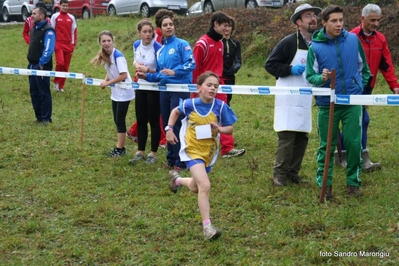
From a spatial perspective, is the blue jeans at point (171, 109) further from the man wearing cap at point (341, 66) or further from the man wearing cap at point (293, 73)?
the man wearing cap at point (341, 66)

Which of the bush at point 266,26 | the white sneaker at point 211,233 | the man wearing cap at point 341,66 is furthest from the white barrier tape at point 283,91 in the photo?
the bush at point 266,26

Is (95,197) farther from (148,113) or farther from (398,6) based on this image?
(398,6)

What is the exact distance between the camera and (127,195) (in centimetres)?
745

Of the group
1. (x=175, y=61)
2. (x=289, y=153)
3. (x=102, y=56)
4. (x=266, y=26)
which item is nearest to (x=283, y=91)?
(x=289, y=153)

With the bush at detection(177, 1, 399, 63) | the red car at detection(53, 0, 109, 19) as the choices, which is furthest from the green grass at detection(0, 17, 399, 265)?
the red car at detection(53, 0, 109, 19)

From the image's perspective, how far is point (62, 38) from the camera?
615 inches

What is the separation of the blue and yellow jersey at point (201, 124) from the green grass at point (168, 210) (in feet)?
2.34

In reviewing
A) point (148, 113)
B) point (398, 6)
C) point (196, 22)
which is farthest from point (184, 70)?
point (196, 22)

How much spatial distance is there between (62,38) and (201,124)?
33.7 ft

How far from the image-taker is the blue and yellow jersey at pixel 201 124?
6.11 meters

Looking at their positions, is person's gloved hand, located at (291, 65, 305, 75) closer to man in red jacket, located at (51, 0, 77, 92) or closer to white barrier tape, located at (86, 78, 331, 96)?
white barrier tape, located at (86, 78, 331, 96)

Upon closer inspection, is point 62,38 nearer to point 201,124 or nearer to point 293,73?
point 293,73

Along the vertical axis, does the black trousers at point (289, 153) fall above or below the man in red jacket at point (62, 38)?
below

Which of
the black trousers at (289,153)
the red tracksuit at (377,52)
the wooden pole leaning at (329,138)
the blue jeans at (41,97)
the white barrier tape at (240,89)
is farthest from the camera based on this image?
the blue jeans at (41,97)
